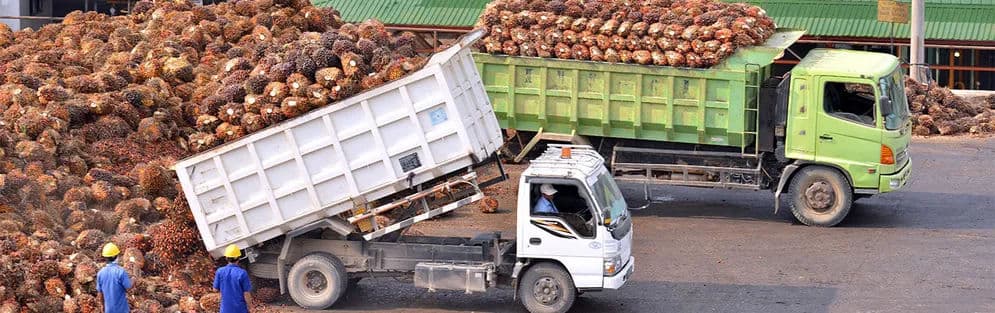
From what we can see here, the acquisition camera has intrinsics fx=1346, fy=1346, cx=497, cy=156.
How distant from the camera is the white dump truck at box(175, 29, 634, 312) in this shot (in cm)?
1318

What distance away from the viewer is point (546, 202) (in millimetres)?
13273

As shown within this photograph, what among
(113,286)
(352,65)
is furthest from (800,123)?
(113,286)

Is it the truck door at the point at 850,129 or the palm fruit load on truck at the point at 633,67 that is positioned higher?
the palm fruit load on truck at the point at 633,67

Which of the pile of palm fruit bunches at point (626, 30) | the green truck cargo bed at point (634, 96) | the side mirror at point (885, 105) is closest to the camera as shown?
the side mirror at point (885, 105)

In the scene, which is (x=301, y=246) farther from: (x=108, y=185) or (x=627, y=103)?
(x=627, y=103)

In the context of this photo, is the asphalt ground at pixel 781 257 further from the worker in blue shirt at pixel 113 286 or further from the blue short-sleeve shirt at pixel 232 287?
the worker in blue shirt at pixel 113 286

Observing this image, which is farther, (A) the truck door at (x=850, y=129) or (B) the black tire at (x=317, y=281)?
(A) the truck door at (x=850, y=129)

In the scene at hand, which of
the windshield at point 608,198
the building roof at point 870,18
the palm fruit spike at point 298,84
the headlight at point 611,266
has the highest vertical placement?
the palm fruit spike at point 298,84

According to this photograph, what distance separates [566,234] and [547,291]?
25.6 inches

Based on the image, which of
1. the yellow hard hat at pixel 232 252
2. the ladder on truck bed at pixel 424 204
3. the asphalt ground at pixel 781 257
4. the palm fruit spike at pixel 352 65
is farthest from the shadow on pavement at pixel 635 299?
the palm fruit spike at pixel 352 65

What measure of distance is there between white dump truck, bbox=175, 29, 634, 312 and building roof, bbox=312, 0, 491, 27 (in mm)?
21160

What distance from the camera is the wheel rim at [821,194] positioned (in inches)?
→ 725

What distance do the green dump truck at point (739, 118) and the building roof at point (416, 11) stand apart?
15.7 m

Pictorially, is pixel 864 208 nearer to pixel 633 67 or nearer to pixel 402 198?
pixel 633 67
